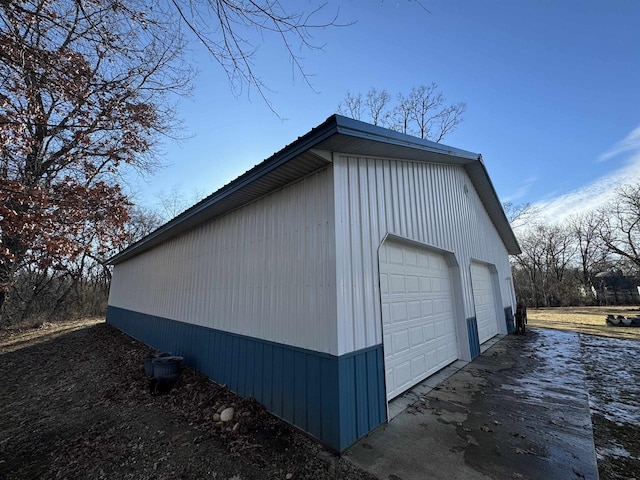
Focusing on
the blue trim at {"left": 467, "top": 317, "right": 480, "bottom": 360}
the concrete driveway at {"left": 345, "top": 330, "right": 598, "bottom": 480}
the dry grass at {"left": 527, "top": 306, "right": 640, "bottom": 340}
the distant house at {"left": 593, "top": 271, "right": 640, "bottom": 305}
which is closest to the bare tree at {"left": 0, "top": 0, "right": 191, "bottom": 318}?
the concrete driveway at {"left": 345, "top": 330, "right": 598, "bottom": 480}

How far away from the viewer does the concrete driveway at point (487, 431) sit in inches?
95.5

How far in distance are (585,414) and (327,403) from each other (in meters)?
3.53

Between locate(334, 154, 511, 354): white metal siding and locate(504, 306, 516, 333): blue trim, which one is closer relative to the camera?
locate(334, 154, 511, 354): white metal siding

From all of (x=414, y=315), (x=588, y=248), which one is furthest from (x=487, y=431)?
(x=588, y=248)

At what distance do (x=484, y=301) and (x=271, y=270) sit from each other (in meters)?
7.64

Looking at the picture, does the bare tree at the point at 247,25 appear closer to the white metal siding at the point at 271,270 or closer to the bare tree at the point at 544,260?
the white metal siding at the point at 271,270

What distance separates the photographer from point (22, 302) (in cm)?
1570

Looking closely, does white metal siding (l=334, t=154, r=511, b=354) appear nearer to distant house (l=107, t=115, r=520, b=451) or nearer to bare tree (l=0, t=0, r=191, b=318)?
distant house (l=107, t=115, r=520, b=451)

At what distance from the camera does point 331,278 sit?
3006 mm

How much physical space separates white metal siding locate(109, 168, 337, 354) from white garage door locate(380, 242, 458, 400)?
109 cm

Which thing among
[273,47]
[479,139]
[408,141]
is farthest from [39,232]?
[479,139]

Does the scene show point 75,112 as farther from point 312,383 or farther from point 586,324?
point 586,324

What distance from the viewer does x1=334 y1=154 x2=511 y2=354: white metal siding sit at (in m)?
3.12

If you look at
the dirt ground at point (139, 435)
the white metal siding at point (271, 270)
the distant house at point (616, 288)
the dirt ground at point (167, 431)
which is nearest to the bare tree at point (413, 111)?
the white metal siding at point (271, 270)
